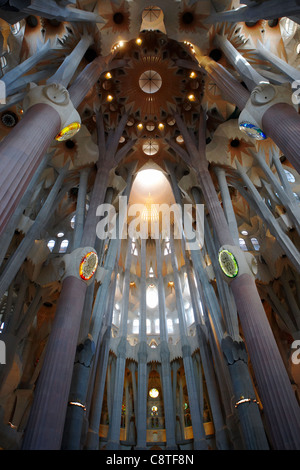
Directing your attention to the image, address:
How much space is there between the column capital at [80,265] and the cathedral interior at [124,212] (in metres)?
0.05

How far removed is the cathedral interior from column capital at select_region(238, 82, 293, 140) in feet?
0.18

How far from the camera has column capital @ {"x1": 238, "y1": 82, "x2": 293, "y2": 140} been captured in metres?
8.61

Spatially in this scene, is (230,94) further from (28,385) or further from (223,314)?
(28,385)

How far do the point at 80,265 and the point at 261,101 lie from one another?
773cm

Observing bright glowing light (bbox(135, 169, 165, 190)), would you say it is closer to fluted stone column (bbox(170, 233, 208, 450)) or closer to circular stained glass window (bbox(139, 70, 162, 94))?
fluted stone column (bbox(170, 233, 208, 450))

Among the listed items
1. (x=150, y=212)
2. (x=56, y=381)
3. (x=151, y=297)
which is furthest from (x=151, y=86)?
(x=56, y=381)

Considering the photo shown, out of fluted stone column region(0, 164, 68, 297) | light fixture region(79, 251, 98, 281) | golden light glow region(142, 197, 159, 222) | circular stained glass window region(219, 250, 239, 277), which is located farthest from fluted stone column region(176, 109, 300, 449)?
golden light glow region(142, 197, 159, 222)

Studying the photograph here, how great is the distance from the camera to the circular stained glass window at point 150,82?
62.8 feet

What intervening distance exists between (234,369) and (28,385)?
11.2m

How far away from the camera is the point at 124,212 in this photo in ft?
63.8

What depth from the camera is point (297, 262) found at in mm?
12031

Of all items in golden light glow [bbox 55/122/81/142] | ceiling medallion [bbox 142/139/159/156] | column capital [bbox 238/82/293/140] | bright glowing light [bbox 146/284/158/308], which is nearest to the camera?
column capital [bbox 238/82/293/140]

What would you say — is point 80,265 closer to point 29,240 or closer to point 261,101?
point 29,240

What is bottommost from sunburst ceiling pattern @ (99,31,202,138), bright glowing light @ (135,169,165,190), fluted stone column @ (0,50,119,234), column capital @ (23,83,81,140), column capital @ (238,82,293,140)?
fluted stone column @ (0,50,119,234)
